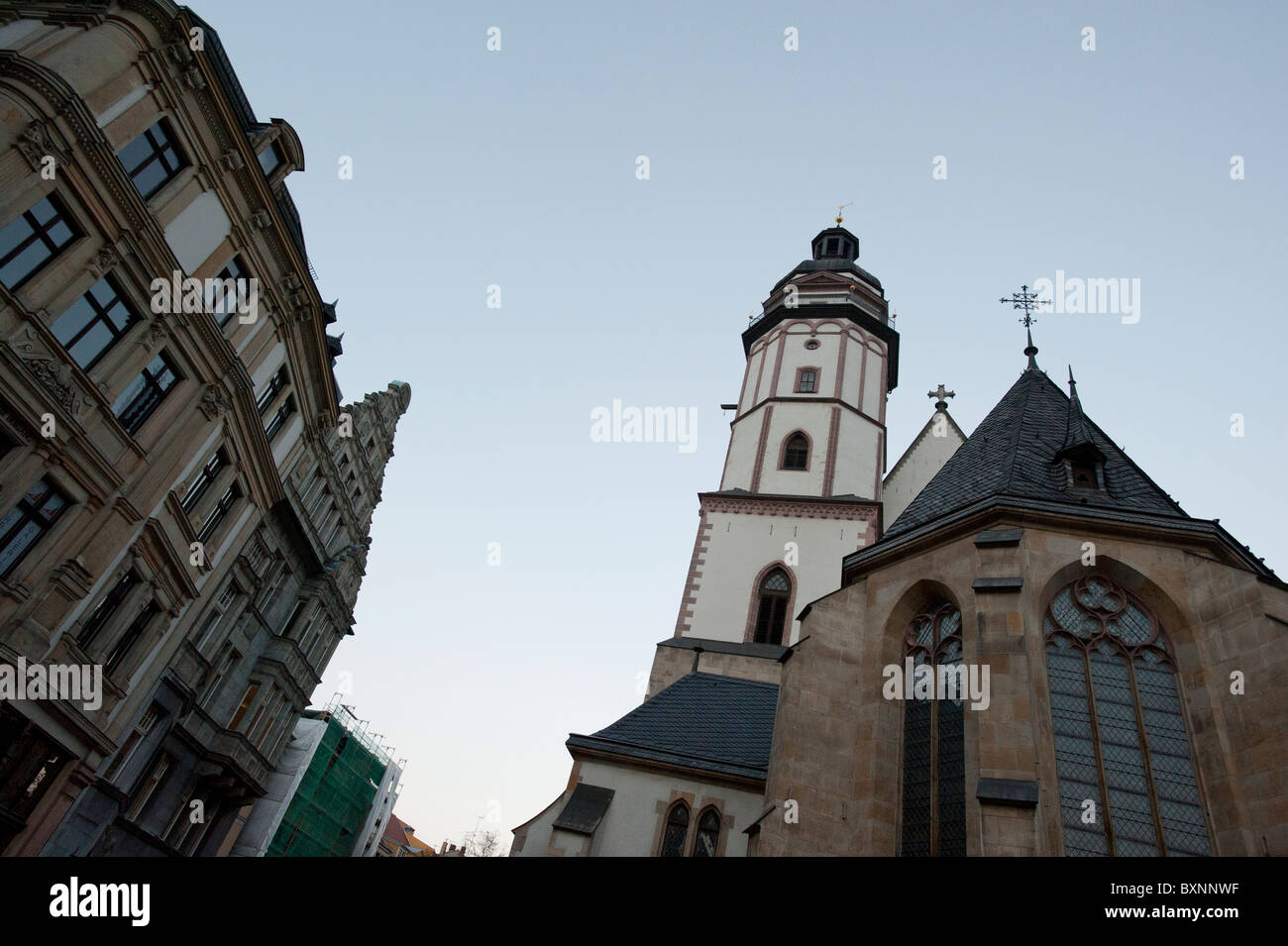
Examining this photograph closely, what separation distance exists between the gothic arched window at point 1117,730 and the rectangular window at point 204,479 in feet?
53.9

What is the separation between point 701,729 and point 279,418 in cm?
1356

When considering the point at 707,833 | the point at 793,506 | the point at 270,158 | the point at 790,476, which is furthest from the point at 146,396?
the point at 790,476

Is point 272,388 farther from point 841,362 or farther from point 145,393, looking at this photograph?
point 841,362

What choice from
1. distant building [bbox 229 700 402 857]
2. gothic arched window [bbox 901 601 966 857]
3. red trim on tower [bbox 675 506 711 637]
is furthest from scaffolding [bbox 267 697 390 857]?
gothic arched window [bbox 901 601 966 857]

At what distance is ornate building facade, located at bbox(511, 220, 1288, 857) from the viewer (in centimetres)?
888

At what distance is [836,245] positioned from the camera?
125 ft

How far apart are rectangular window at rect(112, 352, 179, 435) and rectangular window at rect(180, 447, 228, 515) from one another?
2.05 meters

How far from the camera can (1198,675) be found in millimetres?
9586

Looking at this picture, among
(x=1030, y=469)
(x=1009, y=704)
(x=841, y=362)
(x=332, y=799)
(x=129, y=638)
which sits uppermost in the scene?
(x=841, y=362)

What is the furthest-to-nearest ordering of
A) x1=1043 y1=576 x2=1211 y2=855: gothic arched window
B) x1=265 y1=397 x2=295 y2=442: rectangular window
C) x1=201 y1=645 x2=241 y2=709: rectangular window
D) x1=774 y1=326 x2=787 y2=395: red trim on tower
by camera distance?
1. x1=774 y1=326 x2=787 y2=395: red trim on tower
2. x1=201 y1=645 x2=241 y2=709: rectangular window
3. x1=265 y1=397 x2=295 y2=442: rectangular window
4. x1=1043 y1=576 x2=1211 y2=855: gothic arched window

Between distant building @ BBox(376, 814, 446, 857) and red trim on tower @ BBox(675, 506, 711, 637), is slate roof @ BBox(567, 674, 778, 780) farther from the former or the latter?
distant building @ BBox(376, 814, 446, 857)

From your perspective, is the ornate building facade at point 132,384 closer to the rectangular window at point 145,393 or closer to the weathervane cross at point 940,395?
the rectangular window at point 145,393
